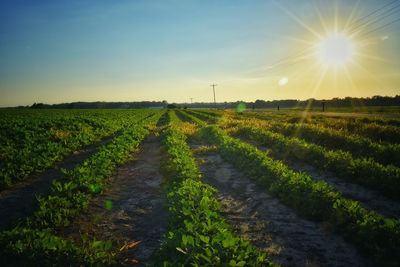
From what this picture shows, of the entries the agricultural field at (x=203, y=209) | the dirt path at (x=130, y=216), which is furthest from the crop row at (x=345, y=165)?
the dirt path at (x=130, y=216)

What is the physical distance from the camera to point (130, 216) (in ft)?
27.0

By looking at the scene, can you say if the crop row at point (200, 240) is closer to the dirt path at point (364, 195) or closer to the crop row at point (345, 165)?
the dirt path at point (364, 195)

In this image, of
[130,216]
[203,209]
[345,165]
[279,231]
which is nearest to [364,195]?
[345,165]

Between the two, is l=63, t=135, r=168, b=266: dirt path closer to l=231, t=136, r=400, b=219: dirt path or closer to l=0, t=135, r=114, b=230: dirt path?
l=0, t=135, r=114, b=230: dirt path

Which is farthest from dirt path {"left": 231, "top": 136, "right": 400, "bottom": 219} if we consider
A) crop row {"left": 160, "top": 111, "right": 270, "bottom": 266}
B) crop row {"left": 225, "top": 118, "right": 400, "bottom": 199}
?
crop row {"left": 160, "top": 111, "right": 270, "bottom": 266}

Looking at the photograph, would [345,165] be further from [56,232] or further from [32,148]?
[32,148]

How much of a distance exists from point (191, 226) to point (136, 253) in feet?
3.84

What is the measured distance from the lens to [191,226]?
6.02m

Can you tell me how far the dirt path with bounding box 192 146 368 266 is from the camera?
582cm

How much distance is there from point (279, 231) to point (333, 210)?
1.35 m

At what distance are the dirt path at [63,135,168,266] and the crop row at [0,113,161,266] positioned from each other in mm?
321

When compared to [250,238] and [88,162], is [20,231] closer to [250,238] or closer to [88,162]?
[250,238]

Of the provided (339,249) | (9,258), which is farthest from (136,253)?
(339,249)

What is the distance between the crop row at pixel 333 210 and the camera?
5.84m
